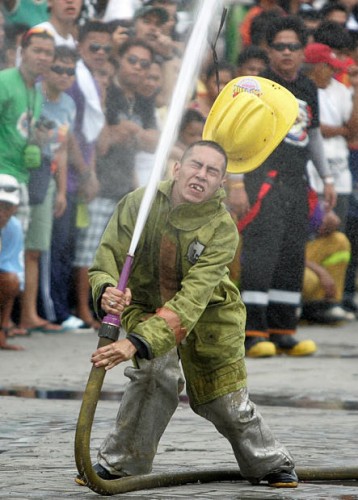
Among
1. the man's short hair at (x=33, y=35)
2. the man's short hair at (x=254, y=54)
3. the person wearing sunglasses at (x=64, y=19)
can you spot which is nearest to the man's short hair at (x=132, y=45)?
the person wearing sunglasses at (x=64, y=19)

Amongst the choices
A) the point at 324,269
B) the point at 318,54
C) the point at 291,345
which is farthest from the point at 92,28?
the point at 324,269

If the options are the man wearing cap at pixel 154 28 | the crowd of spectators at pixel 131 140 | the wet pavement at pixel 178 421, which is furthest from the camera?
the man wearing cap at pixel 154 28

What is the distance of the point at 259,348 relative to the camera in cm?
1044

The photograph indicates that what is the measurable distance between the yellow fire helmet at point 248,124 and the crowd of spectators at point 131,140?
4028mm

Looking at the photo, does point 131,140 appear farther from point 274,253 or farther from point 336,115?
point 336,115

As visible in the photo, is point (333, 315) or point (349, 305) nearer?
point (333, 315)

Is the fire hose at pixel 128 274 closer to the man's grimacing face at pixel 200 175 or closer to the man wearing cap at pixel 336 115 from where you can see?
the man's grimacing face at pixel 200 175

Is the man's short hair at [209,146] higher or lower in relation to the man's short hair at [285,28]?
higher

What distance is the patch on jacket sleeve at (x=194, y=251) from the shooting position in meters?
5.88

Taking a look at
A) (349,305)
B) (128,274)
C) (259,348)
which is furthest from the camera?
(349,305)

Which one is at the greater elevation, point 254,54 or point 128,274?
point 128,274

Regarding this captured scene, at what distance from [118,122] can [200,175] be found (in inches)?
227

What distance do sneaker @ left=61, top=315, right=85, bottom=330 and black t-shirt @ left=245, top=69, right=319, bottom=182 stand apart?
5.72 feet

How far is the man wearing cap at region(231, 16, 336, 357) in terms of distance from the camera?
1056 cm
